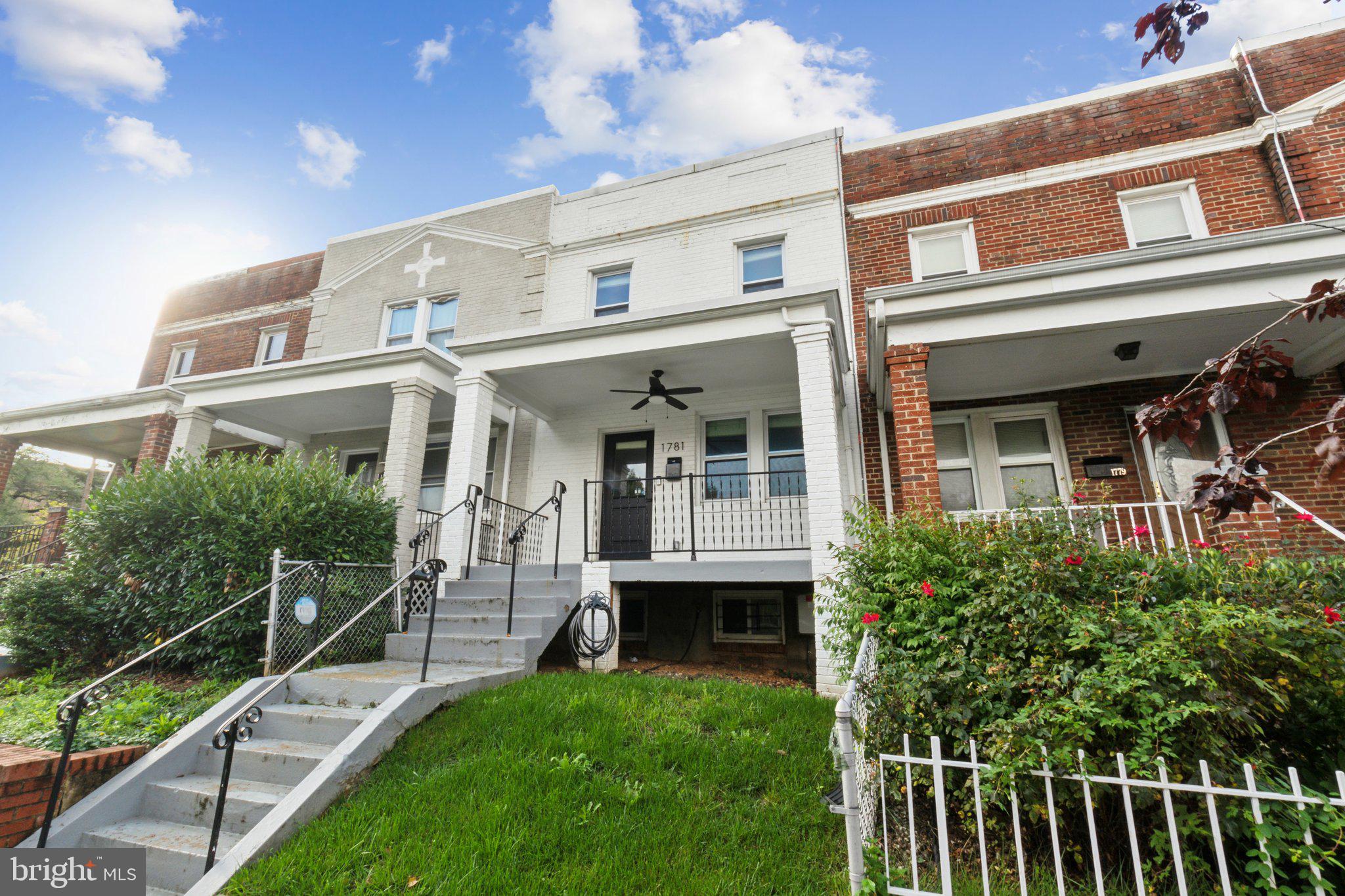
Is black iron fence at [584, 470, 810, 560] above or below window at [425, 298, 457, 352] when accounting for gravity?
below

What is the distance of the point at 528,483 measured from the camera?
980 centimetres

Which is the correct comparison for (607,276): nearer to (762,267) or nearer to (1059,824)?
(762,267)

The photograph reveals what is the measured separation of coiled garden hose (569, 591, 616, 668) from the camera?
659 cm

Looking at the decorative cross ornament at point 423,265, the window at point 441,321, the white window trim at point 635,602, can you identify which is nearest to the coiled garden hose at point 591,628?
the white window trim at point 635,602

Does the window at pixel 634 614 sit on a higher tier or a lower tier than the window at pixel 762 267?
lower

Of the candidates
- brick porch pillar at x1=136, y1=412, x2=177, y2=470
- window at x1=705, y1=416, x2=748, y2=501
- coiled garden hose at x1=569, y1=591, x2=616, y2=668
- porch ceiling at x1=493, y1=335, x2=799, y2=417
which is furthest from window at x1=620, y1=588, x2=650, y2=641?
brick porch pillar at x1=136, y1=412, x2=177, y2=470

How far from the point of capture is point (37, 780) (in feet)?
11.2

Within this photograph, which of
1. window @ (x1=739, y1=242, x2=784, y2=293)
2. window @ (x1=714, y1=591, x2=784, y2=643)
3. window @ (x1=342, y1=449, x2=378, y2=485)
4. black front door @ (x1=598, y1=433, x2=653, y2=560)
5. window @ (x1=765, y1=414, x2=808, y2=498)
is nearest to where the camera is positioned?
window @ (x1=714, y1=591, x2=784, y2=643)

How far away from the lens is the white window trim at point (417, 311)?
37.2ft

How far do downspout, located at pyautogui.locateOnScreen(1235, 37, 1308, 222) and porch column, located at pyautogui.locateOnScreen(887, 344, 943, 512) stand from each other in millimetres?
5490

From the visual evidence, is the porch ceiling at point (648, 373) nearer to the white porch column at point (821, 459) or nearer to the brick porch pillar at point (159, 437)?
the white porch column at point (821, 459)

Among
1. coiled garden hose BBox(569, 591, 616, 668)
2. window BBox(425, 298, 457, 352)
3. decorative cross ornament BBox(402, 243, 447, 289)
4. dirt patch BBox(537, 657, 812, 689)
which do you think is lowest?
dirt patch BBox(537, 657, 812, 689)

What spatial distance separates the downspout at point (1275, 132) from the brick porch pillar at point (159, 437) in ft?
54.3

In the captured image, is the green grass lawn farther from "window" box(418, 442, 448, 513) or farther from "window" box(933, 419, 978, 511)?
"window" box(418, 442, 448, 513)
